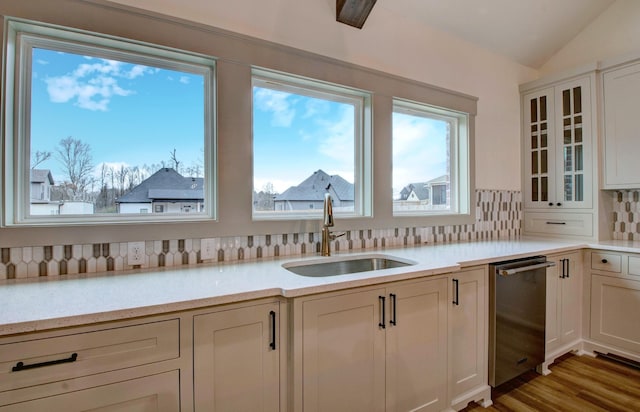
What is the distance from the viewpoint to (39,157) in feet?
4.88

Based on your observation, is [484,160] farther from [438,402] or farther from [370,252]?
[438,402]

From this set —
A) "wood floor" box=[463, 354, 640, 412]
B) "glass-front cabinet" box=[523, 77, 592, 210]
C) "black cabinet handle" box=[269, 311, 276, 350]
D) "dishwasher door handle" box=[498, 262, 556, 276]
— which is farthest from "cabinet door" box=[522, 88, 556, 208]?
"black cabinet handle" box=[269, 311, 276, 350]

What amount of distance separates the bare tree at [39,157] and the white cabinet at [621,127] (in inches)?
156

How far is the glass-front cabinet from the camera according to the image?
2.83 meters

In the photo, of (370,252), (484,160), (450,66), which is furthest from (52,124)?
(484,160)

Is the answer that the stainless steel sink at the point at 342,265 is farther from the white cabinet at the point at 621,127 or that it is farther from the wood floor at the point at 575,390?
the white cabinet at the point at 621,127

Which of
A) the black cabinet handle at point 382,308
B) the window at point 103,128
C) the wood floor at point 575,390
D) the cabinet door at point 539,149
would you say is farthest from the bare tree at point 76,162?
the cabinet door at point 539,149

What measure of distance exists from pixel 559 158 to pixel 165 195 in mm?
3400

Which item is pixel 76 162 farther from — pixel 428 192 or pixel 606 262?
pixel 606 262

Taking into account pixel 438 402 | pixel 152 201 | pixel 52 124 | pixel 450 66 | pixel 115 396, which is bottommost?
pixel 438 402

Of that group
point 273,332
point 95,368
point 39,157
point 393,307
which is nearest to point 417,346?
point 393,307

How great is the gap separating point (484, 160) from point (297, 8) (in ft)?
7.02

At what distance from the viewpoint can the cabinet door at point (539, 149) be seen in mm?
3064

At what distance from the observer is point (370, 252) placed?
213 cm
